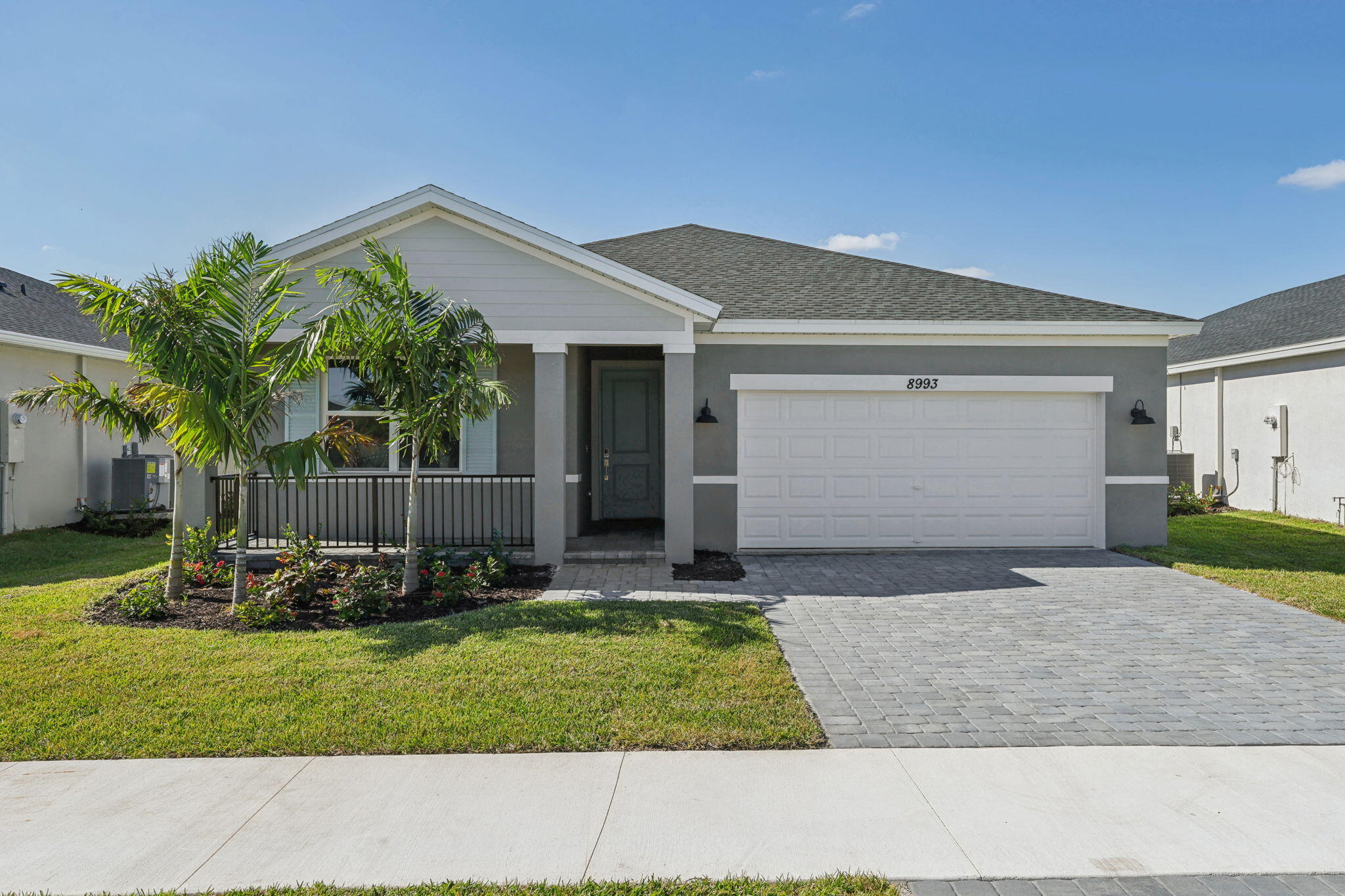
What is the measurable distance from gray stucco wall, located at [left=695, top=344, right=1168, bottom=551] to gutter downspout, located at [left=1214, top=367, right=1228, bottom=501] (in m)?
7.79

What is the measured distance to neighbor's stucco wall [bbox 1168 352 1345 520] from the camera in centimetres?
1397

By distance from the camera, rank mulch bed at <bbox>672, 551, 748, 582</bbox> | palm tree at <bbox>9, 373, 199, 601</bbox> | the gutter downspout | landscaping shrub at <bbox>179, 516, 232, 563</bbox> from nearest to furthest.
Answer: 1. palm tree at <bbox>9, 373, 199, 601</bbox>
2. landscaping shrub at <bbox>179, 516, 232, 563</bbox>
3. mulch bed at <bbox>672, 551, 748, 582</bbox>
4. the gutter downspout

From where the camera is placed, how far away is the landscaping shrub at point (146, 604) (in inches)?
275

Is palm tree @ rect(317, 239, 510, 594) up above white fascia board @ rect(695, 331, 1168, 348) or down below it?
below

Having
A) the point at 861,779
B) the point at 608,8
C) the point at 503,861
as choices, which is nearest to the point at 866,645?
the point at 861,779

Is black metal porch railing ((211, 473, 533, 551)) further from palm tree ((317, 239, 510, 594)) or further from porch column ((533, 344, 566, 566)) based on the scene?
palm tree ((317, 239, 510, 594))

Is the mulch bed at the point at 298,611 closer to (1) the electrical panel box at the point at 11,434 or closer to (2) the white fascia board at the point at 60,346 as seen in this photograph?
(1) the electrical panel box at the point at 11,434

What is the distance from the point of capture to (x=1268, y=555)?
1040cm

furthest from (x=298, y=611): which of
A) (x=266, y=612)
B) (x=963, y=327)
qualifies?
(x=963, y=327)

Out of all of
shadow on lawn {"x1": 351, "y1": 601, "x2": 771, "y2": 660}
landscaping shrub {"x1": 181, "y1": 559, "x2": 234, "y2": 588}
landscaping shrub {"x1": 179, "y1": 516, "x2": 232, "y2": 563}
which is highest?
landscaping shrub {"x1": 179, "y1": 516, "x2": 232, "y2": 563}

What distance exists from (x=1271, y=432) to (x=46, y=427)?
932 inches

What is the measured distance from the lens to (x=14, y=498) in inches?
506

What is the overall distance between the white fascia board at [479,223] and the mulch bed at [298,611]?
381 centimetres

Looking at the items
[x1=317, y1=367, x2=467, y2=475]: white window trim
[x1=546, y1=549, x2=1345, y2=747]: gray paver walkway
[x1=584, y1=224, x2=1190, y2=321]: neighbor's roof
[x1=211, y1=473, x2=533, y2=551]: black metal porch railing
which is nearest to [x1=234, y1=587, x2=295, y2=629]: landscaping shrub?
[x1=546, y1=549, x2=1345, y2=747]: gray paver walkway
